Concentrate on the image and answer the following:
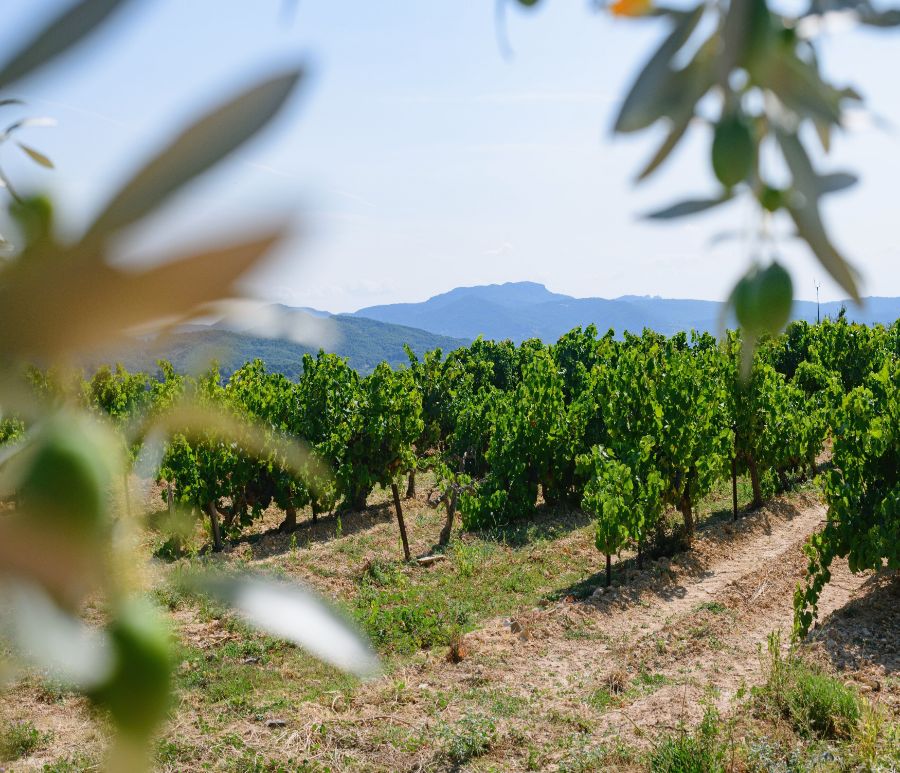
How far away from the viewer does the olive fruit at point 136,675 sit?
0.72 feet

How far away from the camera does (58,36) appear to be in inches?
6.2

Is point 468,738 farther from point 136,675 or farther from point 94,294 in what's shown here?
point 94,294

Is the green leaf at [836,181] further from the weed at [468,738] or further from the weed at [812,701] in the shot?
the weed at [812,701]

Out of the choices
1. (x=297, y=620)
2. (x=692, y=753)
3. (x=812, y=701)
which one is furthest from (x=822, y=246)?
(x=812, y=701)

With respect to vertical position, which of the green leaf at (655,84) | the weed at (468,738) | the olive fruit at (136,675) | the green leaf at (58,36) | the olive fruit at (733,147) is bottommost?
the weed at (468,738)

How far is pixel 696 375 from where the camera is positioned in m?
8.87

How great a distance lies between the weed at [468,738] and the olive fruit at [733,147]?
4.38m

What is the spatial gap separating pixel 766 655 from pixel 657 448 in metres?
3.53

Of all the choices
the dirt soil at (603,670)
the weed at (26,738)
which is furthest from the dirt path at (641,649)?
the weed at (26,738)

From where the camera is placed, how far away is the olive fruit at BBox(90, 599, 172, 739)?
0.72 feet

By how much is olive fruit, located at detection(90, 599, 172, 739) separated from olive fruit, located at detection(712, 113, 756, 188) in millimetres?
345

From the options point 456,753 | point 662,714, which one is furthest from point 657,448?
point 456,753

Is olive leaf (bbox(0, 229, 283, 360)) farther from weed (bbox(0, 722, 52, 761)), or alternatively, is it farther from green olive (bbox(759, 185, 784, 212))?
weed (bbox(0, 722, 52, 761))

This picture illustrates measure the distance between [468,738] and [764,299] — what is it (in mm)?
4395
